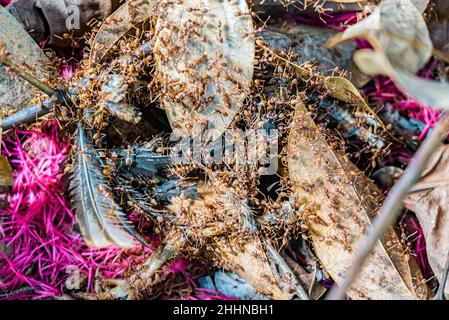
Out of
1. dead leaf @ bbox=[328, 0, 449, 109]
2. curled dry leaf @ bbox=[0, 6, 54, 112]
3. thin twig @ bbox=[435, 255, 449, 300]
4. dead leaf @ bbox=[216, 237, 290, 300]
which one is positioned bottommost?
dead leaf @ bbox=[216, 237, 290, 300]

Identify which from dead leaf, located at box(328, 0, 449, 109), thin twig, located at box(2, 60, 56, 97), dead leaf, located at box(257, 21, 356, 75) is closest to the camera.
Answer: dead leaf, located at box(328, 0, 449, 109)

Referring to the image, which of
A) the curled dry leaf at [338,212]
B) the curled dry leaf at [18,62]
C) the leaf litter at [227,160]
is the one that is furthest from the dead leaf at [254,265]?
the curled dry leaf at [18,62]

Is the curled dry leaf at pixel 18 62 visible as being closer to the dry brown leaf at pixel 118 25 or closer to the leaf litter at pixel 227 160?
the leaf litter at pixel 227 160

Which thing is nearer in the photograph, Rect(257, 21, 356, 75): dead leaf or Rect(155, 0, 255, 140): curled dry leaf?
Rect(155, 0, 255, 140): curled dry leaf

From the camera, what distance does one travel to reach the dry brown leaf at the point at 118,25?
1.50 metres

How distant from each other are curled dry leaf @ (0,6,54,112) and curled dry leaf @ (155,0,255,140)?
0.43 m

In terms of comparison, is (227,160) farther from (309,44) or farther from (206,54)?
(309,44)

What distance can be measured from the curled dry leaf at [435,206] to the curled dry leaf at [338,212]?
10 cm

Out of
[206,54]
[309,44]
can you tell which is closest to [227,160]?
[206,54]

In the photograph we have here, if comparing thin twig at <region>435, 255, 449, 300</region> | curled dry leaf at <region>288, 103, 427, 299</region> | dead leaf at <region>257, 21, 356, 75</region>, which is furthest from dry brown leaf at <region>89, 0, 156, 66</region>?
thin twig at <region>435, 255, 449, 300</region>

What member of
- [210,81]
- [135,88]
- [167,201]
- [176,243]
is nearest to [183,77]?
[210,81]

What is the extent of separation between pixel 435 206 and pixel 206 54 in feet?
2.79

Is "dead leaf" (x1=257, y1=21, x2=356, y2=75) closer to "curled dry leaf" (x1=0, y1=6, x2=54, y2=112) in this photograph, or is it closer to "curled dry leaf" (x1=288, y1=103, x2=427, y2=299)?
"curled dry leaf" (x1=288, y1=103, x2=427, y2=299)

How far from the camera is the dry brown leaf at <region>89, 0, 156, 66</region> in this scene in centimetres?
150
